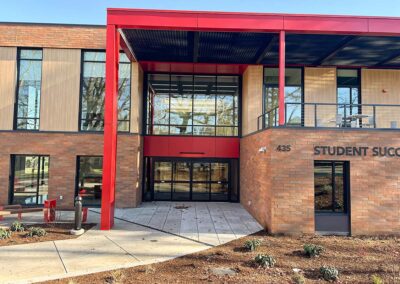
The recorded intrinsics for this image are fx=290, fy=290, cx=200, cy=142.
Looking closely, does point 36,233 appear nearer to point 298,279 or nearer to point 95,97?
point 95,97

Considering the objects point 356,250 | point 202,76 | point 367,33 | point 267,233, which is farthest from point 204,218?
point 367,33

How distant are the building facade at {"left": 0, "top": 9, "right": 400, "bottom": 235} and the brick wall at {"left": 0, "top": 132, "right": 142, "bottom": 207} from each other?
0.05 metres

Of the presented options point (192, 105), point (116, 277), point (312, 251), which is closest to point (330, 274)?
point (312, 251)

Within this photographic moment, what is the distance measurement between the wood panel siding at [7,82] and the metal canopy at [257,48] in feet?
19.4

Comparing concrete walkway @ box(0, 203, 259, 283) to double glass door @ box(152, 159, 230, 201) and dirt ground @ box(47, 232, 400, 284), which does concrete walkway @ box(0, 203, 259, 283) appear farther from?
double glass door @ box(152, 159, 230, 201)

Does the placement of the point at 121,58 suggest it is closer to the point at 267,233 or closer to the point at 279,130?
the point at 279,130

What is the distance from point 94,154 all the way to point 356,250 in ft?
35.9

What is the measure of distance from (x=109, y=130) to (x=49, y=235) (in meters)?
3.66

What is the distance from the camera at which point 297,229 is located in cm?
912

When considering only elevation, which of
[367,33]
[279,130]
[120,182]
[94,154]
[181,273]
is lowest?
[181,273]

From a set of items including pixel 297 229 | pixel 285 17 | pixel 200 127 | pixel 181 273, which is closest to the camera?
pixel 181 273

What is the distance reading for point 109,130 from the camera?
31.9ft

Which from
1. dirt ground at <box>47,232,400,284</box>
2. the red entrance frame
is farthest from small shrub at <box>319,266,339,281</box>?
the red entrance frame

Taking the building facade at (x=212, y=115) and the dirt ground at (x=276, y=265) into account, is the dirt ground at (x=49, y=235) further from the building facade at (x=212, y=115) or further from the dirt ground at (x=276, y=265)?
the dirt ground at (x=276, y=265)
